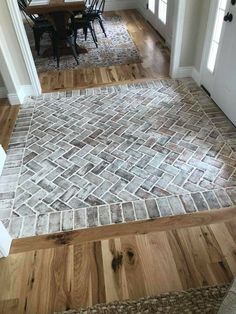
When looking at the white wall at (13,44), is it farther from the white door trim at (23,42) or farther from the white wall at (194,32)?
the white wall at (194,32)

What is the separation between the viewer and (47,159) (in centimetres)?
225

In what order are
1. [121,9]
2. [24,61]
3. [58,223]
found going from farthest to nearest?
[121,9] < [24,61] < [58,223]

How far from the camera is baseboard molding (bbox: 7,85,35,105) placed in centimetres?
295

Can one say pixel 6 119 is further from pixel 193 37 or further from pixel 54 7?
pixel 193 37

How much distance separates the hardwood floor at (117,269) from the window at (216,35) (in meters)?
1.85

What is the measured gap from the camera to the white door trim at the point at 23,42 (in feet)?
8.47

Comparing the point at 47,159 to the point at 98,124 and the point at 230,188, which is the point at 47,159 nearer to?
the point at 98,124

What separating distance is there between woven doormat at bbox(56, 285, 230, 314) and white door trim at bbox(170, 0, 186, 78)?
2618 millimetres

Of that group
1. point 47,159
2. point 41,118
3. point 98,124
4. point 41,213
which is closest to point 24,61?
point 41,118

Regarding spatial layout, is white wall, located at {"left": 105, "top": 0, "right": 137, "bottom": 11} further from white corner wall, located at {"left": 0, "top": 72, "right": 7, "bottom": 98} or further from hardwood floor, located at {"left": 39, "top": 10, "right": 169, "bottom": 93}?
white corner wall, located at {"left": 0, "top": 72, "right": 7, "bottom": 98}

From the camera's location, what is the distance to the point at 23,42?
9.14 feet

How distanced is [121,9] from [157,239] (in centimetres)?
603

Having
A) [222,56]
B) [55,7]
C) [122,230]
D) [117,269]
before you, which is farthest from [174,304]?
[55,7]

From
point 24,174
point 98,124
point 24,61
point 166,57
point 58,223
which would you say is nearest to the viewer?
point 58,223
